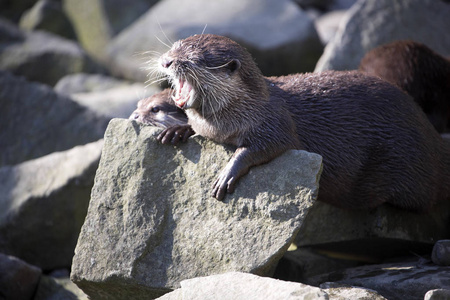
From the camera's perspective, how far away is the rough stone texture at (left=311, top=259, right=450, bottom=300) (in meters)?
2.77

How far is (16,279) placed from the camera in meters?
3.56

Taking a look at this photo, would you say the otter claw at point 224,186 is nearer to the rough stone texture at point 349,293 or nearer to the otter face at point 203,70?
the otter face at point 203,70

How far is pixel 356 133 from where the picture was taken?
10.7ft

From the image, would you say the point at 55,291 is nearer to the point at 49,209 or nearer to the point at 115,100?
the point at 49,209

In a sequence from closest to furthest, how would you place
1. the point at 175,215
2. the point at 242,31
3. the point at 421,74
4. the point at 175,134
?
the point at 175,215
the point at 175,134
the point at 421,74
the point at 242,31

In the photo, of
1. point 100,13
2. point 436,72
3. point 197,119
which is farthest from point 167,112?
point 100,13

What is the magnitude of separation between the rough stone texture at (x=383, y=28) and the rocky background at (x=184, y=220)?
11 millimetres

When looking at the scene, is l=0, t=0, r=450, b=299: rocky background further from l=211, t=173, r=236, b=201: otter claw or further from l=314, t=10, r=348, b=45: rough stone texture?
l=314, t=10, r=348, b=45: rough stone texture

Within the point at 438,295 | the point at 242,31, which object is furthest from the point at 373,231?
the point at 242,31

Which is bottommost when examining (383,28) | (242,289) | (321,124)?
(242,289)

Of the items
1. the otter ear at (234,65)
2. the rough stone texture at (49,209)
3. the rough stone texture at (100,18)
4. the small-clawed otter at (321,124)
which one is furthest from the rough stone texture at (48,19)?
the otter ear at (234,65)

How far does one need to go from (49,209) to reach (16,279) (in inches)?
20.9

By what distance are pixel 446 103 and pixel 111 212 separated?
2649 millimetres

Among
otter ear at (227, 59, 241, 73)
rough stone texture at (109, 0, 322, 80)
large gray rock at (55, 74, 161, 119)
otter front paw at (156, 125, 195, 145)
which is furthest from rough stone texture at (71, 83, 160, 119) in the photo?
otter ear at (227, 59, 241, 73)
